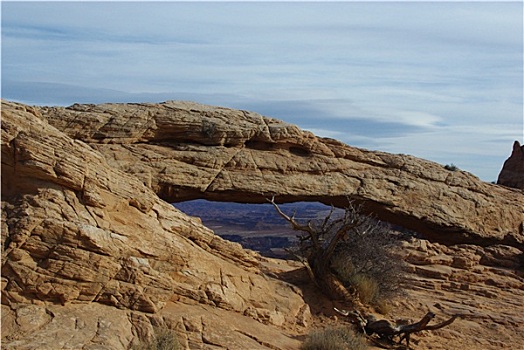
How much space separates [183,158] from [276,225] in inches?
2501

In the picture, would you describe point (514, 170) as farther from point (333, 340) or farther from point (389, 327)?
point (333, 340)

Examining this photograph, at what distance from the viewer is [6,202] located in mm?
9992

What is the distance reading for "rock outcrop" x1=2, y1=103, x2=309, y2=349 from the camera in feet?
30.7

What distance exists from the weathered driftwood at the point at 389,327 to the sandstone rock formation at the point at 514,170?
15.0 metres

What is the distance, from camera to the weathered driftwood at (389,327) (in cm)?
1277

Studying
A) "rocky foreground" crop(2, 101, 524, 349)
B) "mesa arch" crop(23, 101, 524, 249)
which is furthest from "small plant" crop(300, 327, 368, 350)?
"mesa arch" crop(23, 101, 524, 249)

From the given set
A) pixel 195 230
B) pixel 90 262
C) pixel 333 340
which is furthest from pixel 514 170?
pixel 90 262

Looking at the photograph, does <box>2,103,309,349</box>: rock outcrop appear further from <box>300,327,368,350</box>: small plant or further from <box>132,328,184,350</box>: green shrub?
<box>300,327,368,350</box>: small plant

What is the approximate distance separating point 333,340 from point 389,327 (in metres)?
1.96

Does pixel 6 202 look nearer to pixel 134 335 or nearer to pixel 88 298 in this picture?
pixel 88 298

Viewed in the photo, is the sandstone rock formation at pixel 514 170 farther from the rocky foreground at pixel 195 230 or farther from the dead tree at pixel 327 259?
the dead tree at pixel 327 259

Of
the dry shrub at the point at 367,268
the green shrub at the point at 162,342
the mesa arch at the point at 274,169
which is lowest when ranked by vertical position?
the green shrub at the point at 162,342

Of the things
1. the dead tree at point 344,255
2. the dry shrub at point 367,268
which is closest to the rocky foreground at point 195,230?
the dead tree at point 344,255

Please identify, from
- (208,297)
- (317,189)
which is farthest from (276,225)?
(208,297)
